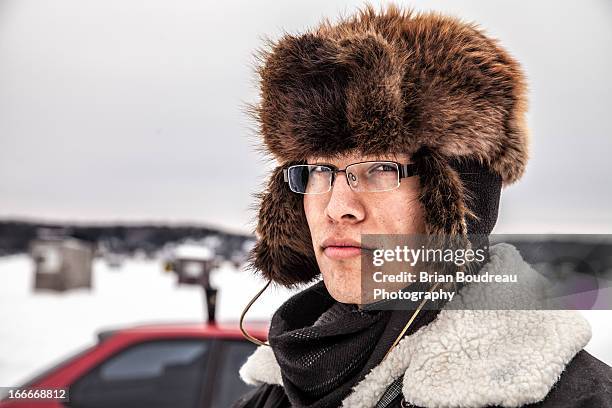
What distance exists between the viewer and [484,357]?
0.95m

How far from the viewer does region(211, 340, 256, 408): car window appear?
8.70ft

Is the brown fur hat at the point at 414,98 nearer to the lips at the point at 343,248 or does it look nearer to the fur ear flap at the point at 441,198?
the fur ear flap at the point at 441,198

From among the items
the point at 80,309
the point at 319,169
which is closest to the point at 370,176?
the point at 319,169

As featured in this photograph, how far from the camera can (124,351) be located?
2.77 metres

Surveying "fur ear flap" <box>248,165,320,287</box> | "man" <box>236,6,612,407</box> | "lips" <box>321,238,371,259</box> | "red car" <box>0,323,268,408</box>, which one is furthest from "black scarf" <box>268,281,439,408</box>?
"red car" <box>0,323,268,408</box>

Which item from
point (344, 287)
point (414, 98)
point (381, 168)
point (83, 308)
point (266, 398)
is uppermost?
point (414, 98)

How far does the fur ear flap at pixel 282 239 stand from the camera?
1.50 meters

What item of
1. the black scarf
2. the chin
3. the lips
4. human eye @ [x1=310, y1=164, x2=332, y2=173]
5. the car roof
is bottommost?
the car roof

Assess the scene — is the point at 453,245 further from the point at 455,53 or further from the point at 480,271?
the point at 455,53

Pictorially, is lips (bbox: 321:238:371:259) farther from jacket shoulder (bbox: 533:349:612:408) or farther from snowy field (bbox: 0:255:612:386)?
snowy field (bbox: 0:255:612:386)

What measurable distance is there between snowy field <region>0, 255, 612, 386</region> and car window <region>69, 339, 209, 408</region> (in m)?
0.60

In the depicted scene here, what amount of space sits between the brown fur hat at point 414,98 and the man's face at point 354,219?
3cm

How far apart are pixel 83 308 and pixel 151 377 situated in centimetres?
639

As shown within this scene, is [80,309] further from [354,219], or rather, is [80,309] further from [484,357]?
[484,357]
